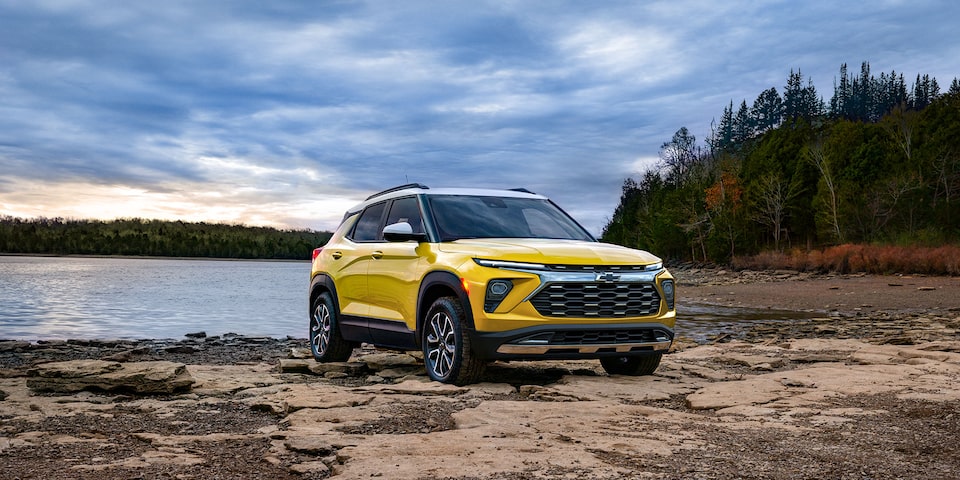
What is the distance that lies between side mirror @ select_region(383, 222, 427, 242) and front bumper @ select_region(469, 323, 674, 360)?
4.34ft

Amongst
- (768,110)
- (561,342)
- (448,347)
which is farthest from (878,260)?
(768,110)

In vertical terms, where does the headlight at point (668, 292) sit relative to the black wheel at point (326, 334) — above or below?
above

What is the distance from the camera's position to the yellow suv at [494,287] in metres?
8.09

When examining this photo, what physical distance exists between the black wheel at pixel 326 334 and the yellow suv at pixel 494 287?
8.2 inches

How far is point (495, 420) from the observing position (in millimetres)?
6398

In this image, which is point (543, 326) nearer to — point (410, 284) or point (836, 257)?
point (410, 284)

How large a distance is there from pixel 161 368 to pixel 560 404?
4.07 meters

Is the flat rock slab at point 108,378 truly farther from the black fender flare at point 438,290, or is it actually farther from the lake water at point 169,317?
the lake water at point 169,317

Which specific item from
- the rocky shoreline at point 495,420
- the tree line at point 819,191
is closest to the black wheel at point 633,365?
the rocky shoreline at point 495,420

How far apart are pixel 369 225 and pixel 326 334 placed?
1.50 metres

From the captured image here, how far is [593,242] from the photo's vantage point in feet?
31.3

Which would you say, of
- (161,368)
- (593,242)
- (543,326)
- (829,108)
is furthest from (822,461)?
(829,108)

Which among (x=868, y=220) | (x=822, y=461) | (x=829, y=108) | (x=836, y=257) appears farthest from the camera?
(x=829, y=108)

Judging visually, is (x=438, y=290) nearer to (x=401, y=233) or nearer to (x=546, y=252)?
(x=401, y=233)
